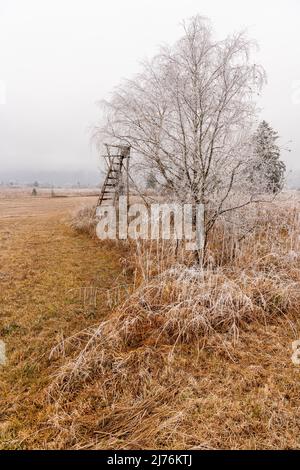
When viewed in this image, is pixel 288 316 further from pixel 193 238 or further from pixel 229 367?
pixel 193 238

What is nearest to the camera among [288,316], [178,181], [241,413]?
[241,413]

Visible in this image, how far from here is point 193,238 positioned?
664 centimetres

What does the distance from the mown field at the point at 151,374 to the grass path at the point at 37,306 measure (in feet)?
0.05

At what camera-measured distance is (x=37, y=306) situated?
5.40m

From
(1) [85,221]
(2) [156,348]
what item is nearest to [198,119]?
(2) [156,348]

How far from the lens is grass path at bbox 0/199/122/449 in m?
3.04

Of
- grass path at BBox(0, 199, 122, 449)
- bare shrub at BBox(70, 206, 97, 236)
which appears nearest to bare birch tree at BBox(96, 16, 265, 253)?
grass path at BBox(0, 199, 122, 449)

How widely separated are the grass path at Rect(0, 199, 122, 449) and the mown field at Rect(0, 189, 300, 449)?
16 millimetres

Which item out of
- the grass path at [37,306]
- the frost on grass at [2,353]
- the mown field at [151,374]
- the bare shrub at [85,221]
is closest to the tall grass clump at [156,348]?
the mown field at [151,374]

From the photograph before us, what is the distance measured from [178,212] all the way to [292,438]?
463cm

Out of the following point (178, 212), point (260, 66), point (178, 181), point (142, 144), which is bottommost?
point (178, 212)

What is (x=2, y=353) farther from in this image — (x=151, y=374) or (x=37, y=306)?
(x=151, y=374)

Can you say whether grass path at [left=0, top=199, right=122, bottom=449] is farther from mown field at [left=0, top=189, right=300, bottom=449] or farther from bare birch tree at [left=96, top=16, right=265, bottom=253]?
bare birch tree at [left=96, top=16, right=265, bottom=253]
